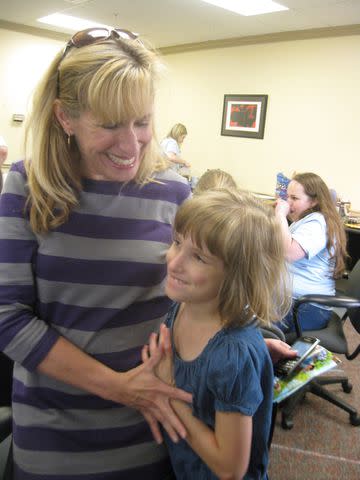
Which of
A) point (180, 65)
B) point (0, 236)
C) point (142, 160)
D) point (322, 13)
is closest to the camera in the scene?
point (0, 236)

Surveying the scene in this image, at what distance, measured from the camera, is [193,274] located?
2.67 ft

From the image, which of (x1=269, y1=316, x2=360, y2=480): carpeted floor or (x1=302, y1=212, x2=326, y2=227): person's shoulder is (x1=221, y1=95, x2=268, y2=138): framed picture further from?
(x1=269, y1=316, x2=360, y2=480): carpeted floor

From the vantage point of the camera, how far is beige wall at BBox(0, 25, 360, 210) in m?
4.96

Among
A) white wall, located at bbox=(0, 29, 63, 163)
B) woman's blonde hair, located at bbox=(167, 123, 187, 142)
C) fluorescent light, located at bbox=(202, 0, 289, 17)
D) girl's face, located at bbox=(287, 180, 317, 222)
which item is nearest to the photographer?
girl's face, located at bbox=(287, 180, 317, 222)

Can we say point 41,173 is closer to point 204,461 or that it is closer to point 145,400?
point 145,400

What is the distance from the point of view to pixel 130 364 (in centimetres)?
86

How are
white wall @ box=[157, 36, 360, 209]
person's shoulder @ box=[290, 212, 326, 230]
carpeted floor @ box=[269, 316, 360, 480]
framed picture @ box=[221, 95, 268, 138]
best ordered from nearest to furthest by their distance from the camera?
carpeted floor @ box=[269, 316, 360, 480] → person's shoulder @ box=[290, 212, 326, 230] → white wall @ box=[157, 36, 360, 209] → framed picture @ box=[221, 95, 268, 138]

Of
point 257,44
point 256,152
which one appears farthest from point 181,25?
point 256,152

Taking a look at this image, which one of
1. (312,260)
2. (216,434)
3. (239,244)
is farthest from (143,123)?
(312,260)

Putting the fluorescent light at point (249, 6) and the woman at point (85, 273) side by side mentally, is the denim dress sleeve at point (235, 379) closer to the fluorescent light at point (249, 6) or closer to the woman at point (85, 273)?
the woman at point (85, 273)

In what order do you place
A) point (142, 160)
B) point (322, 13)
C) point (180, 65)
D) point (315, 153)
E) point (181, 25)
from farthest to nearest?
point (180, 65) < point (181, 25) < point (315, 153) < point (322, 13) < point (142, 160)

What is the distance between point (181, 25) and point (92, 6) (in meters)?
1.22

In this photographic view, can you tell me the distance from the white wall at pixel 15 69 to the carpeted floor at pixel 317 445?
6599mm

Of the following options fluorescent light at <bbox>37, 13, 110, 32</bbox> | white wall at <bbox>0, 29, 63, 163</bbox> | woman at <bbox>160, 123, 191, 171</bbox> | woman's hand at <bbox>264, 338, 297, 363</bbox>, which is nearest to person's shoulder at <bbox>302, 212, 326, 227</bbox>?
woman's hand at <bbox>264, 338, 297, 363</bbox>
